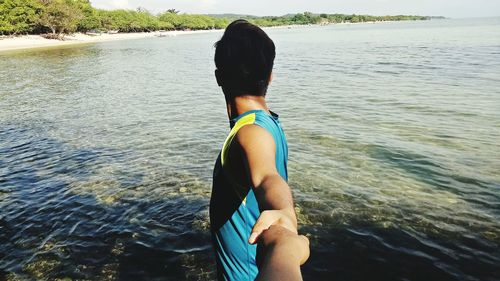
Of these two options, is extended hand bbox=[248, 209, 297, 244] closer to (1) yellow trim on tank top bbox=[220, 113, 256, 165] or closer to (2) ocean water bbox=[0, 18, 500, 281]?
(1) yellow trim on tank top bbox=[220, 113, 256, 165]

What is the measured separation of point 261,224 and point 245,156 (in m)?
0.63

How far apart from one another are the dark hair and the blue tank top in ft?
0.70

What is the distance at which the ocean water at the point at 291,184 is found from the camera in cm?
655

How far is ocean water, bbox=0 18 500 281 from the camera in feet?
21.5

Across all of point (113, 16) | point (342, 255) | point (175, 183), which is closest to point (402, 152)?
point (342, 255)

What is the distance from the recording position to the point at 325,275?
20.3 ft

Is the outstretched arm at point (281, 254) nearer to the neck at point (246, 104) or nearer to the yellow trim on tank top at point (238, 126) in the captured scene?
the yellow trim on tank top at point (238, 126)

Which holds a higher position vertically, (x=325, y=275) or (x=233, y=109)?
(x=233, y=109)

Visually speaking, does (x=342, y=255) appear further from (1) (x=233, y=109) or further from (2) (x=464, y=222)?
(1) (x=233, y=109)

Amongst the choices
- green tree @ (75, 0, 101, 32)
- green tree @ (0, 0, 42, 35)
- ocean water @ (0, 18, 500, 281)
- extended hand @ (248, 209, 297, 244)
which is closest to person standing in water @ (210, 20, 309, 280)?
extended hand @ (248, 209, 297, 244)

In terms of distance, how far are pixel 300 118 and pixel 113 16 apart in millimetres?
156577

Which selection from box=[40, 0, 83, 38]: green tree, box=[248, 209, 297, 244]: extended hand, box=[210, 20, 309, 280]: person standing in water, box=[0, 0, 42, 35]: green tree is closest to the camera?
box=[248, 209, 297, 244]: extended hand

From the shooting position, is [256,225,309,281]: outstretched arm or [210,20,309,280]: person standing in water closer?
[256,225,309,281]: outstretched arm

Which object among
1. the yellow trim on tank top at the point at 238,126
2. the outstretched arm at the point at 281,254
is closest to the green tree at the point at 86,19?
the yellow trim on tank top at the point at 238,126
